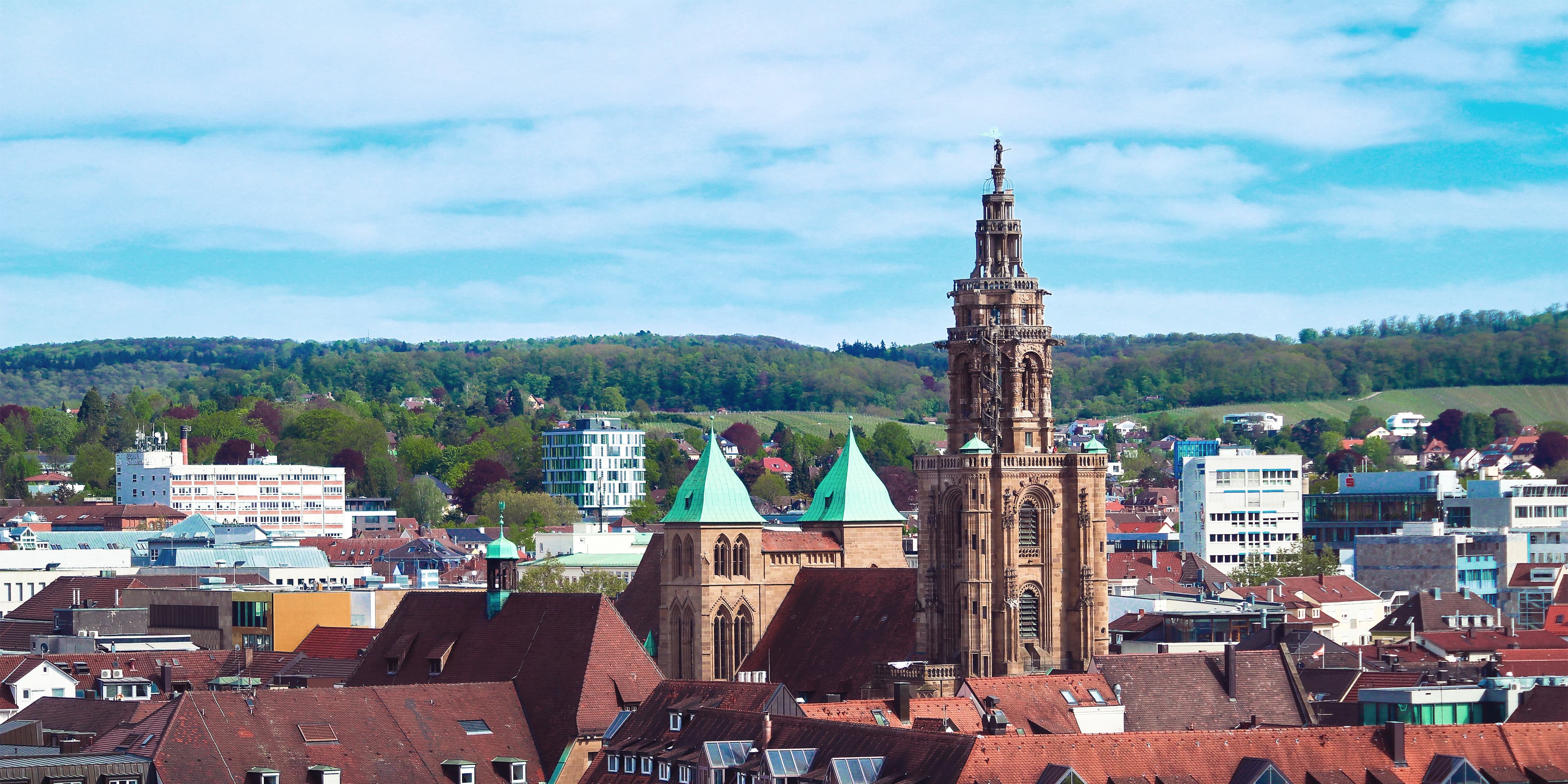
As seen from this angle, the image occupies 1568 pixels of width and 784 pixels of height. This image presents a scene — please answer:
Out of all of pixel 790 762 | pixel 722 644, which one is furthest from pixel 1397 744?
pixel 722 644

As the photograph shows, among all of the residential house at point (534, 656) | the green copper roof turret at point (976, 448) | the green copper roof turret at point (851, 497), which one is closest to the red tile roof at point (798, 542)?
the green copper roof turret at point (851, 497)

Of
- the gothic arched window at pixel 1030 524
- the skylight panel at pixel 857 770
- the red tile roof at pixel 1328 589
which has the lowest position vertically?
the red tile roof at pixel 1328 589

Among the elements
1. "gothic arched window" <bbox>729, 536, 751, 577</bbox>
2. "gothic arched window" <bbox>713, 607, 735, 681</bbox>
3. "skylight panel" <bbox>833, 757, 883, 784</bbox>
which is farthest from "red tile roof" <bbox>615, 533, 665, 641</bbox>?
"skylight panel" <bbox>833, 757, 883, 784</bbox>

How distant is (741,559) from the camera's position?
361 ft

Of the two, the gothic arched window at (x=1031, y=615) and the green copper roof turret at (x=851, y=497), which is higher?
the green copper roof turret at (x=851, y=497)

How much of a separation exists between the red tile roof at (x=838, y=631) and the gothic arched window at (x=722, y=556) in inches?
110

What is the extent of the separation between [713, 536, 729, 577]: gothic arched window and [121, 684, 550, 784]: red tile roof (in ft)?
73.5

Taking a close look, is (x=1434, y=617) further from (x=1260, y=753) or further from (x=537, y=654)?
(x=1260, y=753)

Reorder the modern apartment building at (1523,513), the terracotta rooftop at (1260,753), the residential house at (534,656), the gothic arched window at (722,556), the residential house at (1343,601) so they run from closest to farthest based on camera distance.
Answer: the terracotta rooftop at (1260,753) → the residential house at (534,656) → the gothic arched window at (722,556) → the residential house at (1343,601) → the modern apartment building at (1523,513)

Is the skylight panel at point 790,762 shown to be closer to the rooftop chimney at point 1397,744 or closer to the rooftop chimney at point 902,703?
the rooftop chimney at point 902,703

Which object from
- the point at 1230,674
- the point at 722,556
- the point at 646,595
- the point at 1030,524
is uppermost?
the point at 1030,524

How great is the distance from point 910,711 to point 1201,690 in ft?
59.8

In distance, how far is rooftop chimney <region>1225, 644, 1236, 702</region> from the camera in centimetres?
9456

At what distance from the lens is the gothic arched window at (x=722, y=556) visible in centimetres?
10950
